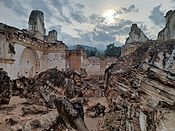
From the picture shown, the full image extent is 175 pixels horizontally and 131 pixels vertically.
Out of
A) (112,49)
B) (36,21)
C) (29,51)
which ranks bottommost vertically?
(29,51)

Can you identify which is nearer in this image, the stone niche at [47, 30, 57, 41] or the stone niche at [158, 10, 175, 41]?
the stone niche at [158, 10, 175, 41]

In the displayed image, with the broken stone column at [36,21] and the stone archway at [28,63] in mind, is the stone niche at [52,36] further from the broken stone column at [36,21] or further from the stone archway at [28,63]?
the stone archway at [28,63]

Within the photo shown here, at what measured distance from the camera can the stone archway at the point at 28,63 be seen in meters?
22.2

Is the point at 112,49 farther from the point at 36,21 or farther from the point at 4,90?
the point at 4,90

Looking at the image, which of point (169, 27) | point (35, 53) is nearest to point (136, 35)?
point (169, 27)

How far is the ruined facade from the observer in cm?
1886

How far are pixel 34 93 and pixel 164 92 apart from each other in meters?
9.45

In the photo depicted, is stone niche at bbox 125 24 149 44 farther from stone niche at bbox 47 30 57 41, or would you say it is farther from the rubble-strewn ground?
the rubble-strewn ground

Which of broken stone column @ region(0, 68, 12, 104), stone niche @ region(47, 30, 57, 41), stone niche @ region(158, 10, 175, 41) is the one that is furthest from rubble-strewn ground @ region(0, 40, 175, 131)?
stone niche @ region(47, 30, 57, 41)

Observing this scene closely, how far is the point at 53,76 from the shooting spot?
13703 millimetres

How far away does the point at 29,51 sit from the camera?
23453 millimetres

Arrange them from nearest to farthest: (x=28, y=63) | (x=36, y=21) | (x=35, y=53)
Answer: (x=28, y=63)
(x=35, y=53)
(x=36, y=21)

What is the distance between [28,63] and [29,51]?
1108mm

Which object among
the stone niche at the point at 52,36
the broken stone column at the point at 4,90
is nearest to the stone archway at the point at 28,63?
the stone niche at the point at 52,36
